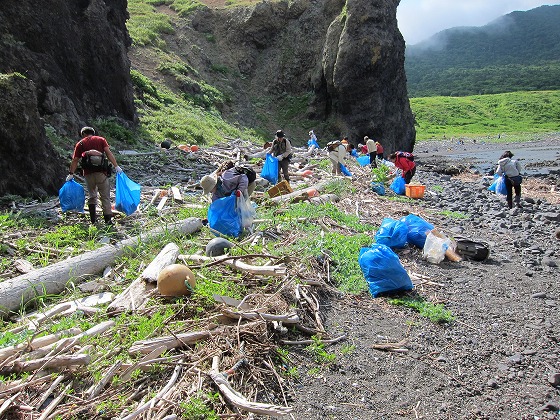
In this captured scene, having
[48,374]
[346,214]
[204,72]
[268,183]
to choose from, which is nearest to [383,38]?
[204,72]

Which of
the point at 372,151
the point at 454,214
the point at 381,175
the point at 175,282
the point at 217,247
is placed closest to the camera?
the point at 175,282

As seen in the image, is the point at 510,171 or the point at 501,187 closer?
the point at 510,171

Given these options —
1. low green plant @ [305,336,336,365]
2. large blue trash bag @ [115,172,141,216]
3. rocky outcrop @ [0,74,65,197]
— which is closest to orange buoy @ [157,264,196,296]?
low green plant @ [305,336,336,365]

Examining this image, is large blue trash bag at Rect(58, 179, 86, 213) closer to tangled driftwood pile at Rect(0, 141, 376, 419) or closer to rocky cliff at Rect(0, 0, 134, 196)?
rocky cliff at Rect(0, 0, 134, 196)

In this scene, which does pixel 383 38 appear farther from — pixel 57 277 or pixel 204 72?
pixel 57 277

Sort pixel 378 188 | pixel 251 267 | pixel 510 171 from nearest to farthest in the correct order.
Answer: pixel 251 267
pixel 510 171
pixel 378 188

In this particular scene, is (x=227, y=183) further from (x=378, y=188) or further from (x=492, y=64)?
(x=492, y=64)

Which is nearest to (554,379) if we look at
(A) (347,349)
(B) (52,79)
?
(A) (347,349)

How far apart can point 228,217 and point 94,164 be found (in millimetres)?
2455

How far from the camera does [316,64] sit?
34.2 metres

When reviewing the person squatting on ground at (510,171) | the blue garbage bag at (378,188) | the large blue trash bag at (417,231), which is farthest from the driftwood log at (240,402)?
the person squatting on ground at (510,171)

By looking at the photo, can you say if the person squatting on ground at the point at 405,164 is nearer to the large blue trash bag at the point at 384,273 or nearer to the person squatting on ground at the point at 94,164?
the large blue trash bag at the point at 384,273

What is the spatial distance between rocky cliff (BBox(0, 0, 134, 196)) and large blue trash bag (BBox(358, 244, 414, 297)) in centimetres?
691

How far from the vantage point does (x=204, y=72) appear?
1284 inches
